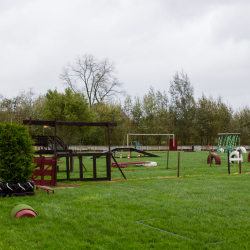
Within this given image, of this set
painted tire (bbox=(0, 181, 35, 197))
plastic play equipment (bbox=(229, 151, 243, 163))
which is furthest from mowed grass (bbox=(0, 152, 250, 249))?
plastic play equipment (bbox=(229, 151, 243, 163))

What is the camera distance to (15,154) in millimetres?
7406

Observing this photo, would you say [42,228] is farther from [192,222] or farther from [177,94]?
[177,94]

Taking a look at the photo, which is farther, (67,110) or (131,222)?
(67,110)

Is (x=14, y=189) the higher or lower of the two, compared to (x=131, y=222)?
higher

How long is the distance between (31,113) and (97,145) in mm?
10953

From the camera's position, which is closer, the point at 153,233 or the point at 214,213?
the point at 153,233

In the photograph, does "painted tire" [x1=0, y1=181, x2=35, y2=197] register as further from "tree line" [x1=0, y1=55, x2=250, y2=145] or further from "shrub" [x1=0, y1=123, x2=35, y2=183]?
"tree line" [x1=0, y1=55, x2=250, y2=145]

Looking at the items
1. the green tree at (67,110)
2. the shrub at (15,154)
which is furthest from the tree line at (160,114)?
the shrub at (15,154)

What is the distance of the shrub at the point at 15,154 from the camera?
7.30 m

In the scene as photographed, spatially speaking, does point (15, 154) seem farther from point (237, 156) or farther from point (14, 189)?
point (237, 156)

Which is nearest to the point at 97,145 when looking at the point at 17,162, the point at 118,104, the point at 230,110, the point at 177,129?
the point at 118,104

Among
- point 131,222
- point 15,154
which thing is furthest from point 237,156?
point 131,222

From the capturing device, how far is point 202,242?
400 cm

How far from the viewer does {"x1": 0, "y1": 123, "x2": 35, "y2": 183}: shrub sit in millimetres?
7301
